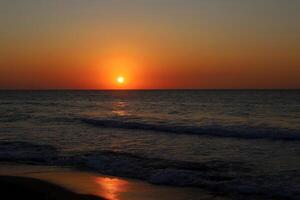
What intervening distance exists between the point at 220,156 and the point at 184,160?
1.66m

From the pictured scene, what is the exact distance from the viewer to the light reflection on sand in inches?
440

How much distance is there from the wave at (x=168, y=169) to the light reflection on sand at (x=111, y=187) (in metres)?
0.80

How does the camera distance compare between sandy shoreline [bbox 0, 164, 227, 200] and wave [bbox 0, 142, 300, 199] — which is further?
wave [bbox 0, 142, 300, 199]

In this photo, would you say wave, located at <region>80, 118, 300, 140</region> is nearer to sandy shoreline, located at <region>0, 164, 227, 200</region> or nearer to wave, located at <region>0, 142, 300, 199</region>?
wave, located at <region>0, 142, 300, 199</region>

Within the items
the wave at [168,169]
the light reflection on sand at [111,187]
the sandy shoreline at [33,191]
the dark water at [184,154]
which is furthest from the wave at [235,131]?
the sandy shoreline at [33,191]

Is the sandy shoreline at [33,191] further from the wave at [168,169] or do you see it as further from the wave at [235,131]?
the wave at [235,131]

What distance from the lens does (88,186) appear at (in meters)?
12.2

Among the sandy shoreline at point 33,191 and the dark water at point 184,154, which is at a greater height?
the sandy shoreline at point 33,191

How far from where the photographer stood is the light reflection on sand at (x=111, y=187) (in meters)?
11.2

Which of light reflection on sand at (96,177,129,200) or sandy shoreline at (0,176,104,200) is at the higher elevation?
sandy shoreline at (0,176,104,200)

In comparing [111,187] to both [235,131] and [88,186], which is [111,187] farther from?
[235,131]

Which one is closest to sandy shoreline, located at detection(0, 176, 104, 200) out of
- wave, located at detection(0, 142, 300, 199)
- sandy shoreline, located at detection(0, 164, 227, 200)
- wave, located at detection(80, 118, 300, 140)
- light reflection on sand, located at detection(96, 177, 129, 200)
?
sandy shoreline, located at detection(0, 164, 227, 200)

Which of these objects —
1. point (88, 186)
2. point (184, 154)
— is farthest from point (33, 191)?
point (184, 154)

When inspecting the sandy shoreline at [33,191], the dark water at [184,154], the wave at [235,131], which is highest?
the sandy shoreline at [33,191]
